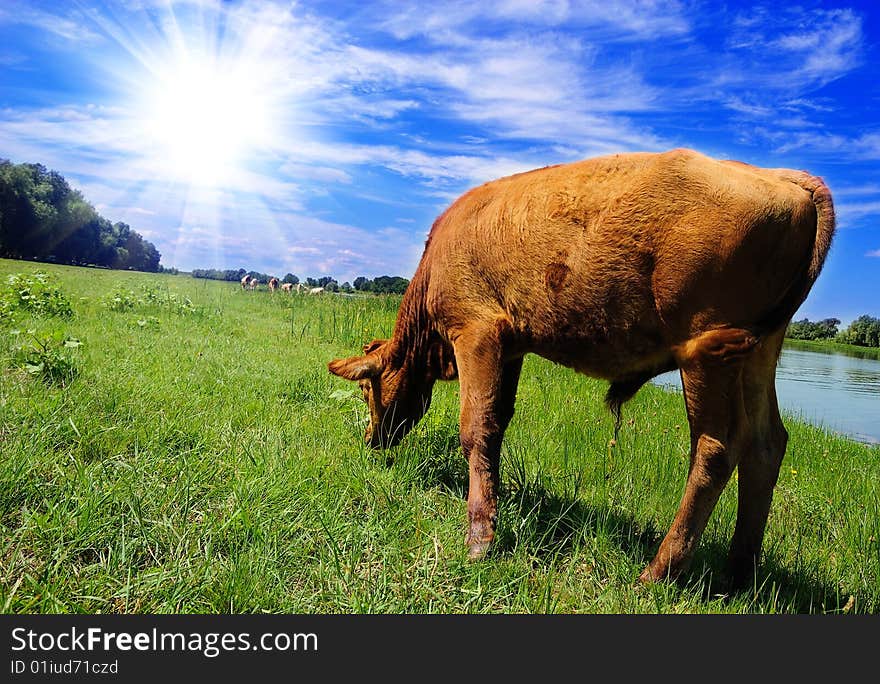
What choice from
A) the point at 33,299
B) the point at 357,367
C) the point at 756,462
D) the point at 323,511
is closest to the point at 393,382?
the point at 357,367

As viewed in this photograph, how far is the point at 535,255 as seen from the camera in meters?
3.51

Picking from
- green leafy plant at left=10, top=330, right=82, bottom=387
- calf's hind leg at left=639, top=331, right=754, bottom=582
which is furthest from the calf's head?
green leafy plant at left=10, top=330, right=82, bottom=387

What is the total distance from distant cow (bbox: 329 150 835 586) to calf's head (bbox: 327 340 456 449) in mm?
551

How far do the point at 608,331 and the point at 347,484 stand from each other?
1932 mm

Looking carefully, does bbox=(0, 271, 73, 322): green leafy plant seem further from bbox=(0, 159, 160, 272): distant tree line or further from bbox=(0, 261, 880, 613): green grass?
bbox=(0, 159, 160, 272): distant tree line

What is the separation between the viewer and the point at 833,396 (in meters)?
19.0

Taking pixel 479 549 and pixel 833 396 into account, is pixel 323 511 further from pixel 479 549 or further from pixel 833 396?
pixel 833 396

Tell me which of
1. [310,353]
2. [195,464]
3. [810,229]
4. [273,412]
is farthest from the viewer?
[310,353]

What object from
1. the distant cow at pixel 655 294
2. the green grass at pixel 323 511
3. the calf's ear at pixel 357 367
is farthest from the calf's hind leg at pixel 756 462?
the calf's ear at pixel 357 367

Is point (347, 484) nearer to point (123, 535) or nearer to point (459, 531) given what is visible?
point (459, 531)

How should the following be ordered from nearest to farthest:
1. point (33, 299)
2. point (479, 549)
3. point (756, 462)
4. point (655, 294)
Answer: point (655, 294), point (479, 549), point (756, 462), point (33, 299)

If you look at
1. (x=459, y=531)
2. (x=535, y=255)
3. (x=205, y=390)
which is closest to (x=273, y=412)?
(x=205, y=390)

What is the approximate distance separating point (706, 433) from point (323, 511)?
2.19 metres

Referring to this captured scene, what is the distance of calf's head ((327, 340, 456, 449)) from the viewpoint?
4637 millimetres
